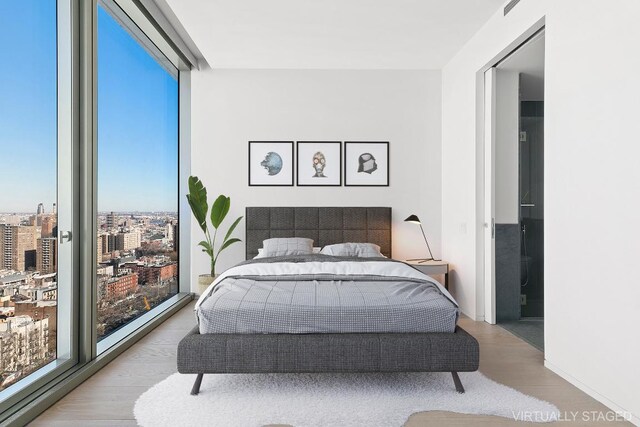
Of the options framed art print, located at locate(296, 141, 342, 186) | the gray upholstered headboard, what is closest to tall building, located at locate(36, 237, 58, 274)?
the gray upholstered headboard

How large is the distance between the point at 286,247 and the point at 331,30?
204 cm

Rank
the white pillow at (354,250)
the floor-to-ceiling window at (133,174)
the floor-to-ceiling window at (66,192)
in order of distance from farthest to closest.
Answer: the white pillow at (354,250) → the floor-to-ceiling window at (133,174) → the floor-to-ceiling window at (66,192)

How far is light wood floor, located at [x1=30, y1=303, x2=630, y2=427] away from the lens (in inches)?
89.6

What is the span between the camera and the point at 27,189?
8.23 ft

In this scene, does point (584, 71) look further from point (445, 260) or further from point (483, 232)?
point (445, 260)

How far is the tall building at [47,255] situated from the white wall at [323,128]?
251 cm

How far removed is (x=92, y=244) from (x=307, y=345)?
1511 millimetres

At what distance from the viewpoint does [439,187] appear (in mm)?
5297

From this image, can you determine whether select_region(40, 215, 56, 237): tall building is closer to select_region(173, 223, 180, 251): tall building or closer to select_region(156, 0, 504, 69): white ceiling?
select_region(156, 0, 504, 69): white ceiling

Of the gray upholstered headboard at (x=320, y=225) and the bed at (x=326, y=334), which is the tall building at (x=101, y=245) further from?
the gray upholstered headboard at (x=320, y=225)

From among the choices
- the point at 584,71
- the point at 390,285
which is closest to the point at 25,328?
the point at 390,285

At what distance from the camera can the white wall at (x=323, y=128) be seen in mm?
5258

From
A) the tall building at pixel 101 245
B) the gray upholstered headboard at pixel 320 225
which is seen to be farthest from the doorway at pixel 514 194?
the tall building at pixel 101 245

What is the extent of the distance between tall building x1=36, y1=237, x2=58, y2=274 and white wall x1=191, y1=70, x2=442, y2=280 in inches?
98.9
